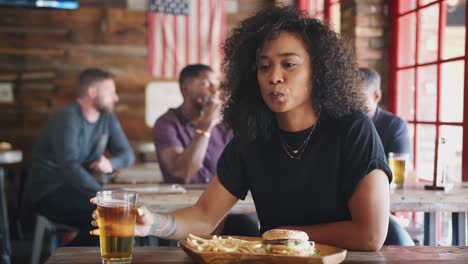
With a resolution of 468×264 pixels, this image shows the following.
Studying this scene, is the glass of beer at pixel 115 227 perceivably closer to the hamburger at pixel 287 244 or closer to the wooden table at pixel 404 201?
the hamburger at pixel 287 244

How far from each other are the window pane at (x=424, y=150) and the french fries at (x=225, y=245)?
2688mm

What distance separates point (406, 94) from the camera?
4066 millimetres

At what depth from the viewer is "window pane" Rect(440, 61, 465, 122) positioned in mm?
3268

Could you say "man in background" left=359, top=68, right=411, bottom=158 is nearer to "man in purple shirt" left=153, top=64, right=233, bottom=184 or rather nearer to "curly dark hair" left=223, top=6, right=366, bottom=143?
"man in purple shirt" left=153, top=64, right=233, bottom=184

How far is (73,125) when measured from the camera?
3.71 meters

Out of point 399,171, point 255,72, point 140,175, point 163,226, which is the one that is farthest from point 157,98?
point 163,226

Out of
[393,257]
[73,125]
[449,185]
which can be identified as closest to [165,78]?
[73,125]

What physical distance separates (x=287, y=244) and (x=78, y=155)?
8.73 ft

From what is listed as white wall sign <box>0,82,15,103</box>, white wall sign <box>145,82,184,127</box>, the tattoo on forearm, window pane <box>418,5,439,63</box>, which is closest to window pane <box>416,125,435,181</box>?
window pane <box>418,5,439,63</box>

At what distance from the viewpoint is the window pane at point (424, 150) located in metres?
3.78

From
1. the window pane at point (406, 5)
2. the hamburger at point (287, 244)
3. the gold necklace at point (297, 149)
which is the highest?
the window pane at point (406, 5)

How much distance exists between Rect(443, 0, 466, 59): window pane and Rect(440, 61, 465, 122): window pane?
68 mm

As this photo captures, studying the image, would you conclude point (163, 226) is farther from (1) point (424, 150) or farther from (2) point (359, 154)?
(1) point (424, 150)

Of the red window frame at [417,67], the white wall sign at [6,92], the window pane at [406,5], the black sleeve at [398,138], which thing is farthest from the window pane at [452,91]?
the white wall sign at [6,92]
